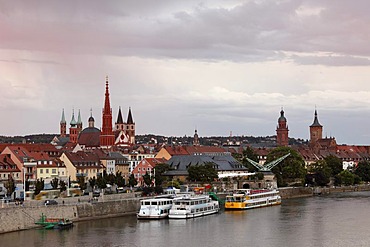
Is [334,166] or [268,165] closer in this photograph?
[268,165]

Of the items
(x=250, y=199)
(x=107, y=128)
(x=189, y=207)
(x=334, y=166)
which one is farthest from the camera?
(x=107, y=128)

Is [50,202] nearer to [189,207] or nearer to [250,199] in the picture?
[189,207]

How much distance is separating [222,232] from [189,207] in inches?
409

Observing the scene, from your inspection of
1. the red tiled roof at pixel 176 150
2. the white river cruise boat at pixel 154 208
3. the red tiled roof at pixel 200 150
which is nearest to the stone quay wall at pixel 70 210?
the white river cruise boat at pixel 154 208

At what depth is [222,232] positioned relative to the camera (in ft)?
204

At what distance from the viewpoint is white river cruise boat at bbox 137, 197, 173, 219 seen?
69956 millimetres

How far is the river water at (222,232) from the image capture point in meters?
55.8

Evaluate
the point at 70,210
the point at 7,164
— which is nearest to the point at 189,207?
the point at 70,210

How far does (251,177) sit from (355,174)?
36244 millimetres

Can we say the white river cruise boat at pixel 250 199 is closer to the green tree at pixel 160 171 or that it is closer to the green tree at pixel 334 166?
the green tree at pixel 160 171

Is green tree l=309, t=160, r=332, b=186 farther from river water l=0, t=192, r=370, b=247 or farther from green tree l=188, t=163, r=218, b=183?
river water l=0, t=192, r=370, b=247

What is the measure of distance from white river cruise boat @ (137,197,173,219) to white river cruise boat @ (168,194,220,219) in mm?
610

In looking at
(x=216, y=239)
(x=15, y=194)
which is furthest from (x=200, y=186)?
(x=216, y=239)

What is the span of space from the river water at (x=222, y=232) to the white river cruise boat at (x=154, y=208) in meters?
1.11
